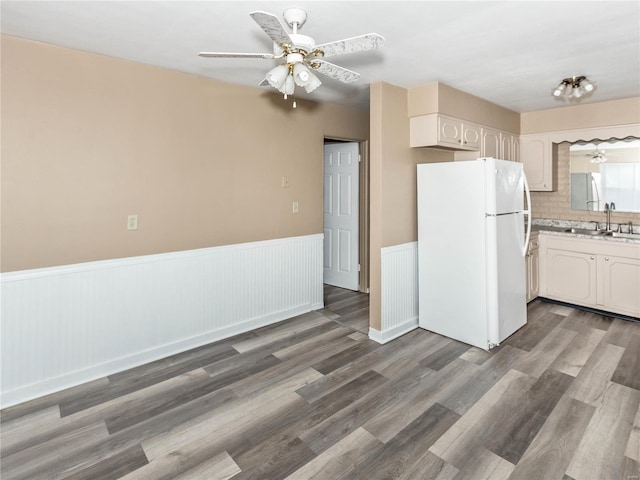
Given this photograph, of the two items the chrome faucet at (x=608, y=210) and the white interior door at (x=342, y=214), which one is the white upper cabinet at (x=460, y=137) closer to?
the chrome faucet at (x=608, y=210)

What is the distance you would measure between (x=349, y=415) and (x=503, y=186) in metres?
2.34

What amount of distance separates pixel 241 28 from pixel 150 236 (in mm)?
1713

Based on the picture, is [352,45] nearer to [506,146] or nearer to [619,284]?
[506,146]

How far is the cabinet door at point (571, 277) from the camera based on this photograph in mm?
3934

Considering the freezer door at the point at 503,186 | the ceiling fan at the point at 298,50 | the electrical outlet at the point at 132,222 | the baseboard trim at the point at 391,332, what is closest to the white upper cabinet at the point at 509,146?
the freezer door at the point at 503,186

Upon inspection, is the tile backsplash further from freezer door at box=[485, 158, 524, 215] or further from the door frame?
the door frame

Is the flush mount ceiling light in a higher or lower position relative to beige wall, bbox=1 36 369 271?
higher

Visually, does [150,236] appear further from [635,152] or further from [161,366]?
[635,152]

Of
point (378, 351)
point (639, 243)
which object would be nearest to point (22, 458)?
point (378, 351)

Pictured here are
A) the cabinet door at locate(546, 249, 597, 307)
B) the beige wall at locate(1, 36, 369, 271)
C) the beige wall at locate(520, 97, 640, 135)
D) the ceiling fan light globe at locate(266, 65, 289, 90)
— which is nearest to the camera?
the ceiling fan light globe at locate(266, 65, 289, 90)

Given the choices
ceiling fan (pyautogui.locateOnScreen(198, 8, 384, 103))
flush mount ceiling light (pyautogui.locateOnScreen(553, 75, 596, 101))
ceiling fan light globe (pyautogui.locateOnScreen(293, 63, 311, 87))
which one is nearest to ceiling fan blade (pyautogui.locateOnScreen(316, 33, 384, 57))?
ceiling fan (pyautogui.locateOnScreen(198, 8, 384, 103))

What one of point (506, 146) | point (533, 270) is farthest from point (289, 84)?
point (533, 270)

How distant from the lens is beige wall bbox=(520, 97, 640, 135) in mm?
3822

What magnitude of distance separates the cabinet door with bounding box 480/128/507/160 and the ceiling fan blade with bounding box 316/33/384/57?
2.53 metres
